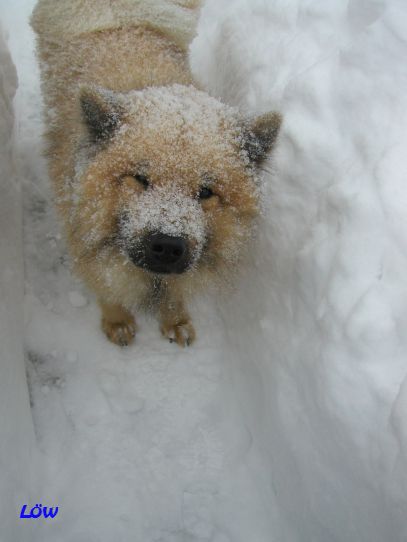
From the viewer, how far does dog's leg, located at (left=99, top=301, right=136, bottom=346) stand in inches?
132

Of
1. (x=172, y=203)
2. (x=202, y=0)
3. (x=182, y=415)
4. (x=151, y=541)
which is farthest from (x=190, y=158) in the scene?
(x=202, y=0)

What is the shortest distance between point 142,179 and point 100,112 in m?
0.42

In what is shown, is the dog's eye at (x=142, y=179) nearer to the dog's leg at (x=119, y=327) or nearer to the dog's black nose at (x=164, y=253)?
the dog's black nose at (x=164, y=253)

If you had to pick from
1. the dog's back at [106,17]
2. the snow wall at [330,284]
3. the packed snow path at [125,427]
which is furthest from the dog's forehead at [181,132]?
the packed snow path at [125,427]

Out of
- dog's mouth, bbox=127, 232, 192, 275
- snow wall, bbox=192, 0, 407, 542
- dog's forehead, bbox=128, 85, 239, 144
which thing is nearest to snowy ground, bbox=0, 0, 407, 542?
snow wall, bbox=192, 0, 407, 542

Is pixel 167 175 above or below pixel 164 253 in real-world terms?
above

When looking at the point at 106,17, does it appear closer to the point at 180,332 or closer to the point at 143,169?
the point at 143,169

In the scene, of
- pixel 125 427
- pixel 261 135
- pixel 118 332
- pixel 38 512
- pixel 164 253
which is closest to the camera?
pixel 164 253

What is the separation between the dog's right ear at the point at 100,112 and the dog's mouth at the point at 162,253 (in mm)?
626

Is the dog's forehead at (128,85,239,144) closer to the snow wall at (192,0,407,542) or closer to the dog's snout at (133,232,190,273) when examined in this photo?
the dog's snout at (133,232,190,273)

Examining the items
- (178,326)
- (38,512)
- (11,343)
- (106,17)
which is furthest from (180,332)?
(106,17)

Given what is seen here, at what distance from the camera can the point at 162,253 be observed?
2.23 metres

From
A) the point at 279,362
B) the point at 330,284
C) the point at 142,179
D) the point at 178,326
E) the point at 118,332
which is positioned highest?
the point at 142,179

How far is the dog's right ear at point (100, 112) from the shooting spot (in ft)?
7.67
